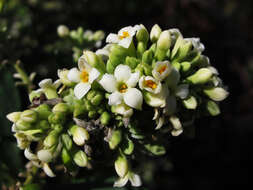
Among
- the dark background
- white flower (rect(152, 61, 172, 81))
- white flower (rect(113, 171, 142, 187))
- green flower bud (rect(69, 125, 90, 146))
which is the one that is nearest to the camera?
white flower (rect(152, 61, 172, 81))

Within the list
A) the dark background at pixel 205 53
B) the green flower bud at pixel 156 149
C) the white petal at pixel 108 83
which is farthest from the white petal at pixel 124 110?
the dark background at pixel 205 53

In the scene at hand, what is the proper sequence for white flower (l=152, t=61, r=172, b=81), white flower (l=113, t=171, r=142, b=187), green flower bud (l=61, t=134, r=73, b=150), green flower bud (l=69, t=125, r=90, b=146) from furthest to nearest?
white flower (l=113, t=171, r=142, b=187), green flower bud (l=61, t=134, r=73, b=150), green flower bud (l=69, t=125, r=90, b=146), white flower (l=152, t=61, r=172, b=81)

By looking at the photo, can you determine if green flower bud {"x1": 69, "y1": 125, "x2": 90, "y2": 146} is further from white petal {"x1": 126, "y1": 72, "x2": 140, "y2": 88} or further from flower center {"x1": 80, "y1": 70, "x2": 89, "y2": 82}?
white petal {"x1": 126, "y1": 72, "x2": 140, "y2": 88}

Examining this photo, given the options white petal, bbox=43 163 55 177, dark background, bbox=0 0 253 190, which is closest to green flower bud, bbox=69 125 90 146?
white petal, bbox=43 163 55 177

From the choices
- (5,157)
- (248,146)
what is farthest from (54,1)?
(248,146)

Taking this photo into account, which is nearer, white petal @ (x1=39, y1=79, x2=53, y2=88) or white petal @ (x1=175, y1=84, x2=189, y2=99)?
white petal @ (x1=175, y1=84, x2=189, y2=99)

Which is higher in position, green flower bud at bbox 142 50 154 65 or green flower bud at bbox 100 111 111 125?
green flower bud at bbox 142 50 154 65

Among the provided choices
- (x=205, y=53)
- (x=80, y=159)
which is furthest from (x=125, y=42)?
(x=205, y=53)
